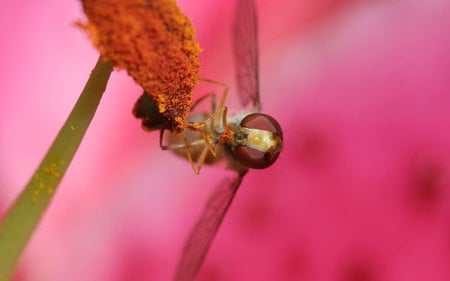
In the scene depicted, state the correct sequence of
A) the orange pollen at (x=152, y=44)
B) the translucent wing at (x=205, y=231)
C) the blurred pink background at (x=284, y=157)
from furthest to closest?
the blurred pink background at (x=284, y=157)
the translucent wing at (x=205, y=231)
the orange pollen at (x=152, y=44)

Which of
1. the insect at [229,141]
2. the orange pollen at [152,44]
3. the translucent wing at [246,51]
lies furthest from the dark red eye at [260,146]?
the orange pollen at [152,44]

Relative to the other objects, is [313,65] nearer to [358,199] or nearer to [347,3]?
[347,3]

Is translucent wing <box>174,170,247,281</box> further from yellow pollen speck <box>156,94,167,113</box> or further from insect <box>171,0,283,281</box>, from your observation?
yellow pollen speck <box>156,94,167,113</box>

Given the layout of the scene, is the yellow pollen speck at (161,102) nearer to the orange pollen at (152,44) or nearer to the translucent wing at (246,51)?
the orange pollen at (152,44)

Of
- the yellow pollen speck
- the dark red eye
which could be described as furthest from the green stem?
the dark red eye

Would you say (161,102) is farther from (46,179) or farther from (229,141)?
(229,141)

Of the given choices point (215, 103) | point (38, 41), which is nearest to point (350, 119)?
point (215, 103)
